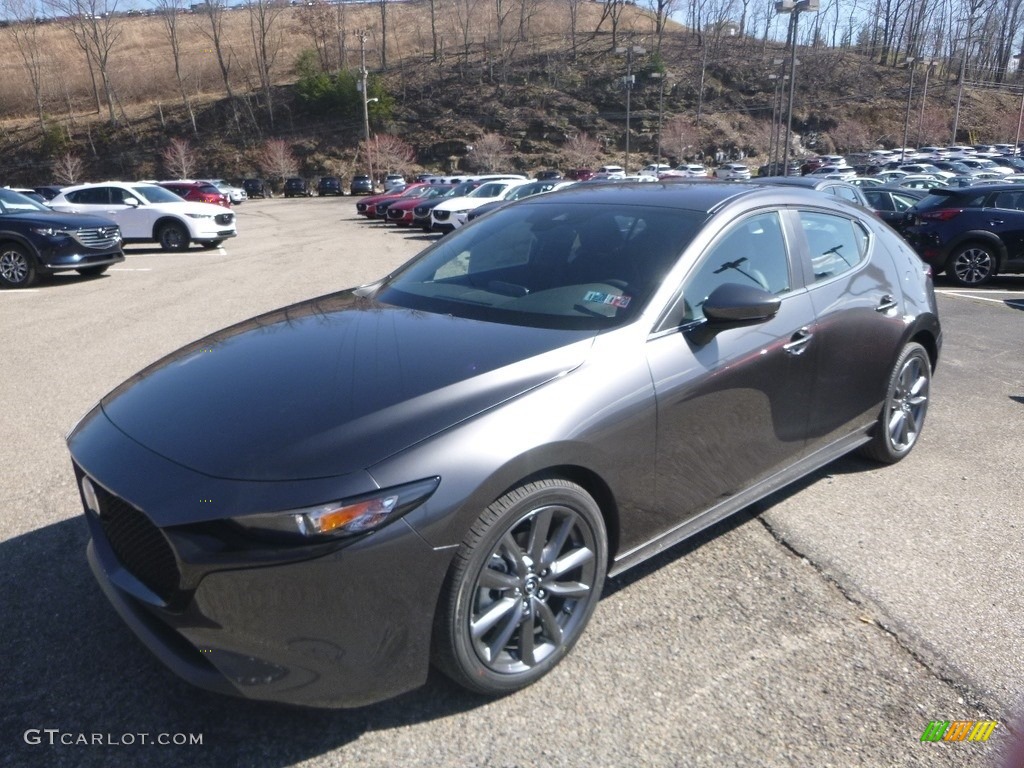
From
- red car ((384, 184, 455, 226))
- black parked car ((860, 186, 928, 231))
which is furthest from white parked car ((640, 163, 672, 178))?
black parked car ((860, 186, 928, 231))

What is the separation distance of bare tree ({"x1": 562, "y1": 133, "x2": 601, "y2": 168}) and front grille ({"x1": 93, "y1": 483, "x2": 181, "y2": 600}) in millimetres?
68983

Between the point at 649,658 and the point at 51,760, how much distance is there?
6.41ft

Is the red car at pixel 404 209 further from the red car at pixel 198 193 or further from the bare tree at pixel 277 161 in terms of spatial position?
the bare tree at pixel 277 161

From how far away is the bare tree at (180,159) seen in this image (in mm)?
68944

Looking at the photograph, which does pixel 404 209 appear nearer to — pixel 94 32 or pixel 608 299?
pixel 608 299

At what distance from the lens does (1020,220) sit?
12531mm

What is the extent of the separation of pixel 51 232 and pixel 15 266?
2.49ft

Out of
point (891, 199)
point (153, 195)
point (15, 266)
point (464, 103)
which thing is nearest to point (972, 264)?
point (891, 199)

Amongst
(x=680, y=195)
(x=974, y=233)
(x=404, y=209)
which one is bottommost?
(x=404, y=209)

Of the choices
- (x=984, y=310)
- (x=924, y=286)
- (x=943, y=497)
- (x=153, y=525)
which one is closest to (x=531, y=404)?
(x=153, y=525)

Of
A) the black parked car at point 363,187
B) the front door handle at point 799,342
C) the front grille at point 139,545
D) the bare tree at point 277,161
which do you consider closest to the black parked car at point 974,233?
the front door handle at point 799,342

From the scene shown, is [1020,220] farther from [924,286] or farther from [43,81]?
[43,81]

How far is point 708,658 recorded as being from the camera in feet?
9.78

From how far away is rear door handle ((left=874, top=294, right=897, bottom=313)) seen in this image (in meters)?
4.40
